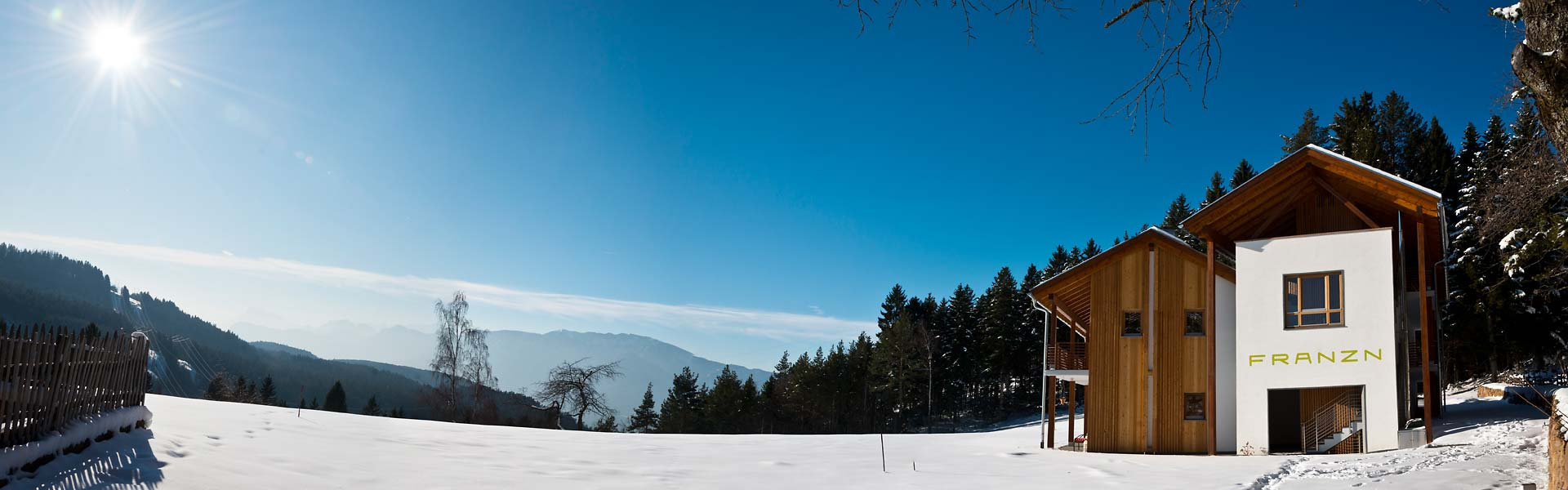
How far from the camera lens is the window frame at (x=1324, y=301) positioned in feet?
58.5

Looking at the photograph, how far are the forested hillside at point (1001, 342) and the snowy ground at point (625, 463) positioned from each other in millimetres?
17728

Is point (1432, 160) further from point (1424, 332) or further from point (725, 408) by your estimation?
point (725, 408)

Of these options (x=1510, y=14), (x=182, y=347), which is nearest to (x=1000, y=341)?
(x=1510, y=14)

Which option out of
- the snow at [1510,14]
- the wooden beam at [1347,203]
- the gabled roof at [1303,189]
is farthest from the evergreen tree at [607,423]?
the snow at [1510,14]

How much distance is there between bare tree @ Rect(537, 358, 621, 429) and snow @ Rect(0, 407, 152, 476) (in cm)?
3052

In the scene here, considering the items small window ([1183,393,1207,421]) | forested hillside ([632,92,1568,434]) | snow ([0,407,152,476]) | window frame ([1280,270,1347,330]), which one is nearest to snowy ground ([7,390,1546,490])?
snow ([0,407,152,476])

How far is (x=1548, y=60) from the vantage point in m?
3.96

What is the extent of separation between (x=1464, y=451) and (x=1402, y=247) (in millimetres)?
6463

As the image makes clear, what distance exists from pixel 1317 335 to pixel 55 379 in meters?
20.6

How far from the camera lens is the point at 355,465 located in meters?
10.6

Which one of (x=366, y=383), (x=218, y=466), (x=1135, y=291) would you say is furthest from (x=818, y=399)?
(x=366, y=383)

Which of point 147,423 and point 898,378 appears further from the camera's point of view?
point 898,378

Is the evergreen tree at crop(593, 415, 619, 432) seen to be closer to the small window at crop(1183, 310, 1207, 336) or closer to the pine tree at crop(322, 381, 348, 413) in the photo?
the small window at crop(1183, 310, 1207, 336)

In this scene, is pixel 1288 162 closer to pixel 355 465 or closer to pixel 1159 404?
pixel 1159 404
